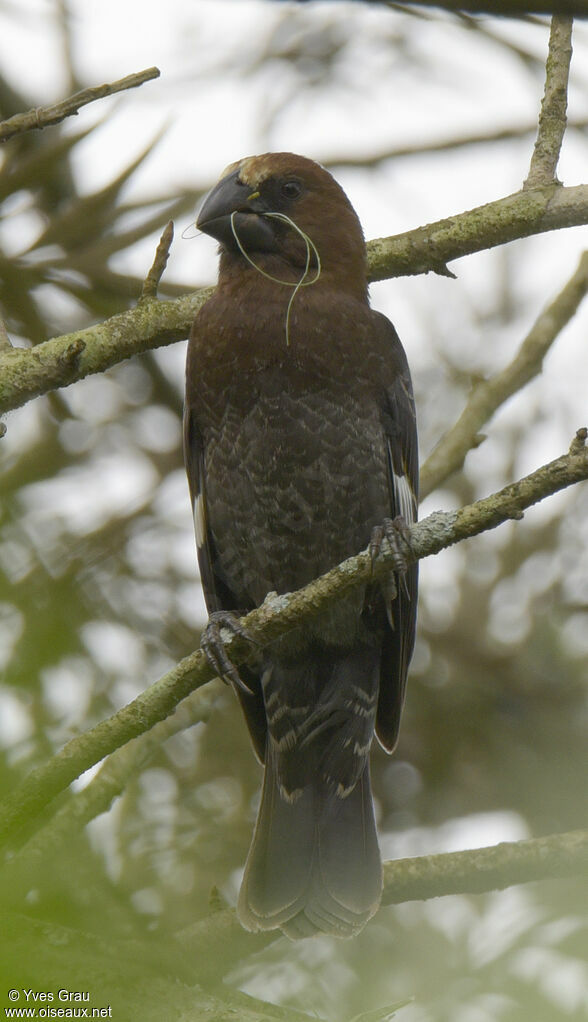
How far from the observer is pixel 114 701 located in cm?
273

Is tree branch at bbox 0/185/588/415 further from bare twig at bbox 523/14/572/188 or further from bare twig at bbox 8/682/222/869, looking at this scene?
bare twig at bbox 8/682/222/869

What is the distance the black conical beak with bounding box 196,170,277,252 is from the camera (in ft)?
12.0

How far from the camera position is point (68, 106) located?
2.52 meters

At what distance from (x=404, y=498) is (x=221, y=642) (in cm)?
87

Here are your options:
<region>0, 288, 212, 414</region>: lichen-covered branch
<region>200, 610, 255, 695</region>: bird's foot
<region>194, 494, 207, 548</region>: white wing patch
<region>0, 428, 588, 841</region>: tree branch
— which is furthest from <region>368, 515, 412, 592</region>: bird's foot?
<region>0, 288, 212, 414</region>: lichen-covered branch

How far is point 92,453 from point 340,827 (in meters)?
1.57

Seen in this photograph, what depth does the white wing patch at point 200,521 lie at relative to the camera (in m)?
3.67

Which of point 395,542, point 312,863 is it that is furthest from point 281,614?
point 312,863

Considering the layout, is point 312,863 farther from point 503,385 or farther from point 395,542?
point 503,385

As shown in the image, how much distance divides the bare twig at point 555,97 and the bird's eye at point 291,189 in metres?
0.93

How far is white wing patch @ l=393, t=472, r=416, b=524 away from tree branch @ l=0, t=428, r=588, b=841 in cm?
87

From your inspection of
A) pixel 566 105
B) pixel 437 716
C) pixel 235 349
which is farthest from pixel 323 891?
pixel 566 105

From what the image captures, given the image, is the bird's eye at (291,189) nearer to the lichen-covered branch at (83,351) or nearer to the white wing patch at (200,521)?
the lichen-covered branch at (83,351)

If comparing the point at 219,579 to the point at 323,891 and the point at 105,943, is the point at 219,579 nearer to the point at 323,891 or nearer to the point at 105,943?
the point at 323,891
